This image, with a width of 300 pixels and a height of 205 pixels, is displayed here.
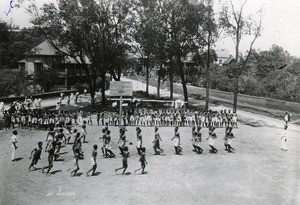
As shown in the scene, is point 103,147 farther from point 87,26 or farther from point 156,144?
point 87,26

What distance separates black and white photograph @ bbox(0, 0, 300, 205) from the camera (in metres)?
13.7

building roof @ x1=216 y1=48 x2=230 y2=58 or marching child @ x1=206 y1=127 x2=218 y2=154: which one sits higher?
building roof @ x1=216 y1=48 x2=230 y2=58

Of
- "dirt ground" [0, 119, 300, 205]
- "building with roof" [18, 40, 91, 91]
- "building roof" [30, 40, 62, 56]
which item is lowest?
"dirt ground" [0, 119, 300, 205]

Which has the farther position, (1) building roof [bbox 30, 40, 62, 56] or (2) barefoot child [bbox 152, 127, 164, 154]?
(1) building roof [bbox 30, 40, 62, 56]

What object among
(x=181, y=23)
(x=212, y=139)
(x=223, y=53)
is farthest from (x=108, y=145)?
(x=223, y=53)

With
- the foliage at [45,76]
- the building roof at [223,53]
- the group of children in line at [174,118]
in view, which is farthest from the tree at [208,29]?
the building roof at [223,53]

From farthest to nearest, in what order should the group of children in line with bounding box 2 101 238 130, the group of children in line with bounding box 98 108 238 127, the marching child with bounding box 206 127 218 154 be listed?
the group of children in line with bounding box 98 108 238 127 → the group of children in line with bounding box 2 101 238 130 → the marching child with bounding box 206 127 218 154

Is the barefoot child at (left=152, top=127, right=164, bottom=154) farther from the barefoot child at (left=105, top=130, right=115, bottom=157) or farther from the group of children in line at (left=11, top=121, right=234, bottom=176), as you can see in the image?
the barefoot child at (left=105, top=130, right=115, bottom=157)

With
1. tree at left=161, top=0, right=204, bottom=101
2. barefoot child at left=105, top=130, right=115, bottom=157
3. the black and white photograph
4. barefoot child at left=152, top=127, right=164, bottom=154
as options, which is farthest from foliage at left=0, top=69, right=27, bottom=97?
tree at left=161, top=0, right=204, bottom=101

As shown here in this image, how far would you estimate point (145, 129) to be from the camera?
26344 mm

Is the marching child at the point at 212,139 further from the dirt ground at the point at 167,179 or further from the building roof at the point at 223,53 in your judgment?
the building roof at the point at 223,53

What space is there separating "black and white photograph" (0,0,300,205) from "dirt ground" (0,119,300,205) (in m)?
0.05

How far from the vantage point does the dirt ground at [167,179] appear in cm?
1283

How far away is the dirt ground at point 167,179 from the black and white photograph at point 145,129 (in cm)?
5
